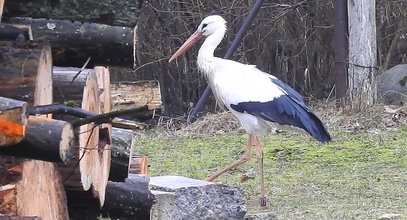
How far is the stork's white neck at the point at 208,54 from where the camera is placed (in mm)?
8000

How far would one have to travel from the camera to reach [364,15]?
1065 cm

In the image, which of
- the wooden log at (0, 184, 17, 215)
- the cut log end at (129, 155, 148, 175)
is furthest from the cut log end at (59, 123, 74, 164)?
the cut log end at (129, 155, 148, 175)

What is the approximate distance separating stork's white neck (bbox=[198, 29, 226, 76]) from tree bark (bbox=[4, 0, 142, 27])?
480 centimetres

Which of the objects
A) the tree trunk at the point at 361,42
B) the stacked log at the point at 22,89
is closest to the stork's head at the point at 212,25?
the tree trunk at the point at 361,42

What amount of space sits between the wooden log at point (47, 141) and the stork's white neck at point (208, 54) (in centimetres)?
528

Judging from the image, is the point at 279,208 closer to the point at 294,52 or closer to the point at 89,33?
the point at 89,33

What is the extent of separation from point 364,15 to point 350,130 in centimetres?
143

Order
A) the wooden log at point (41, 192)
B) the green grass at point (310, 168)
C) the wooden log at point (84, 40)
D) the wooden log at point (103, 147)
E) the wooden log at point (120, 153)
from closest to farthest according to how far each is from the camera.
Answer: the wooden log at point (41, 192) → the wooden log at point (84, 40) → the wooden log at point (103, 147) → the wooden log at point (120, 153) → the green grass at point (310, 168)

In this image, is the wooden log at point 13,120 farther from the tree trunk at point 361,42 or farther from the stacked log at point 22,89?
the tree trunk at point 361,42

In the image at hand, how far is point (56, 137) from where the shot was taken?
2631mm

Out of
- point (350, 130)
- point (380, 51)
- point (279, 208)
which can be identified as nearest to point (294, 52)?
point (380, 51)

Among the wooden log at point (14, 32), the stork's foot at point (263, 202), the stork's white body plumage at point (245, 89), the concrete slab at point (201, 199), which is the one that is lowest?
the stork's foot at point (263, 202)

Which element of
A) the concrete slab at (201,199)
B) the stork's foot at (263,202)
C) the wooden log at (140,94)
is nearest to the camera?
the wooden log at (140,94)

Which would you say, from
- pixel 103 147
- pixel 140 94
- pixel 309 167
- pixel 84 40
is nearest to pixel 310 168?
pixel 309 167
